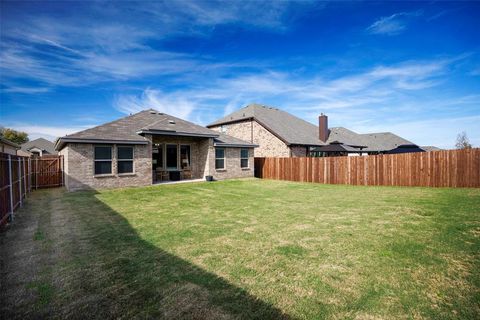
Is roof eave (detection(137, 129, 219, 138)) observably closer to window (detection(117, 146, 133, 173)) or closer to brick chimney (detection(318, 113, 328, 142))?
window (detection(117, 146, 133, 173))

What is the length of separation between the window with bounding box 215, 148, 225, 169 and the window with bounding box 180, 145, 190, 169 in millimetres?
2371

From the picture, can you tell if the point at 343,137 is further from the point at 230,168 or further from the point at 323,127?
the point at 230,168

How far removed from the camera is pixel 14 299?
301cm

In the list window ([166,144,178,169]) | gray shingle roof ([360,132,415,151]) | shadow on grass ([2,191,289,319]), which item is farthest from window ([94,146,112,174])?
gray shingle roof ([360,132,415,151])

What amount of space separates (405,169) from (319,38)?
1083 centimetres

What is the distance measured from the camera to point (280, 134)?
23047mm

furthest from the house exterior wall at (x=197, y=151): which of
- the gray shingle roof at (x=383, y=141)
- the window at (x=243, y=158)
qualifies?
the gray shingle roof at (x=383, y=141)

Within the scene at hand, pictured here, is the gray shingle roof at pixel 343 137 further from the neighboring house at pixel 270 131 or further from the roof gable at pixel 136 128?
the roof gable at pixel 136 128

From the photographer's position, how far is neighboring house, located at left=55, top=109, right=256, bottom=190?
1285cm

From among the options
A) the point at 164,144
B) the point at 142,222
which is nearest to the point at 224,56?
the point at 164,144

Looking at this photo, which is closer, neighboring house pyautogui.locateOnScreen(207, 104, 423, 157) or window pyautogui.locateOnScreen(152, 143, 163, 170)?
window pyautogui.locateOnScreen(152, 143, 163, 170)

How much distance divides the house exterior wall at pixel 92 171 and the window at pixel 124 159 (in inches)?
9.1

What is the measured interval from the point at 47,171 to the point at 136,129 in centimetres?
726

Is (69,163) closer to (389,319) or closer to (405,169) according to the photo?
(389,319)
